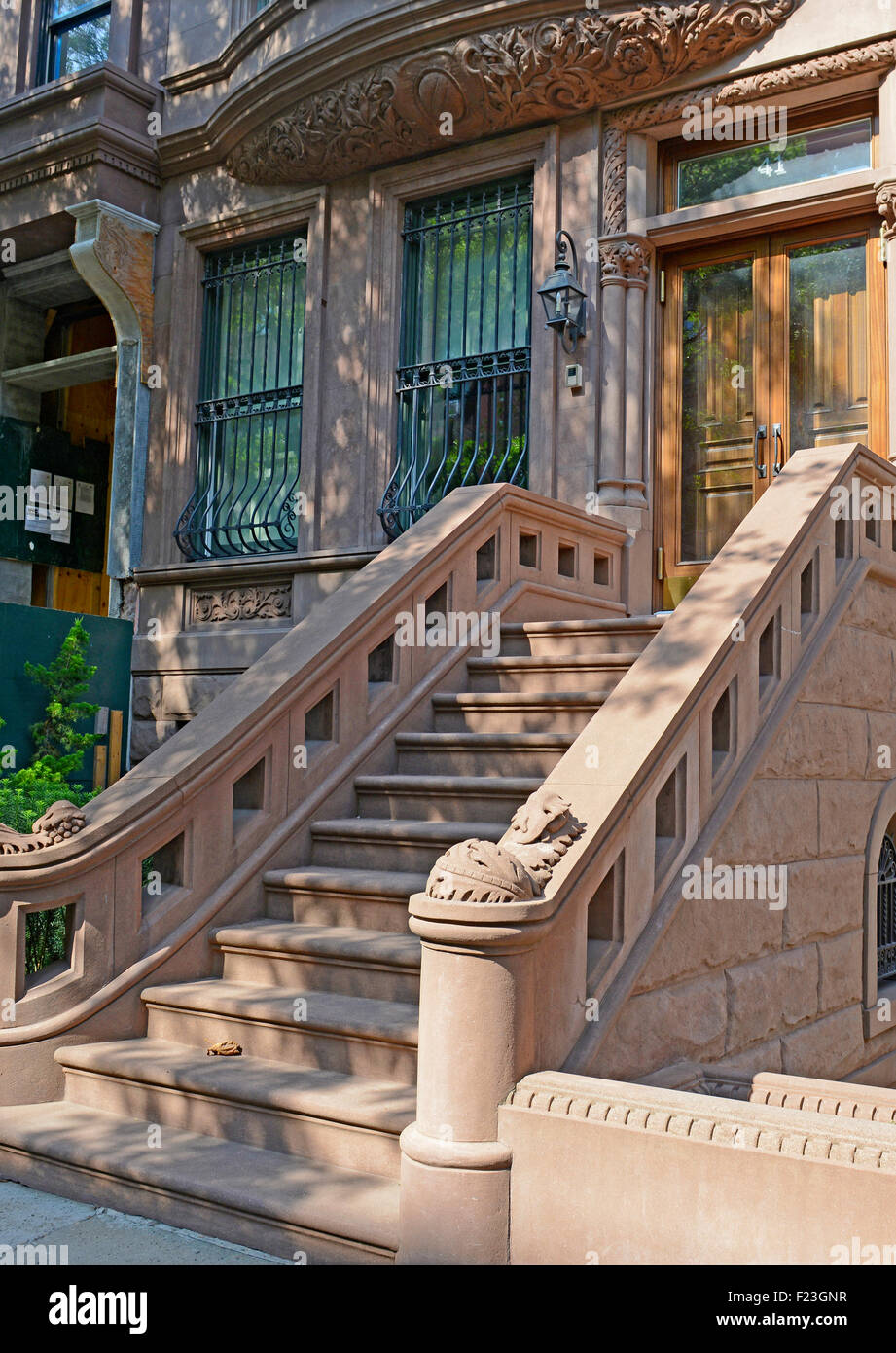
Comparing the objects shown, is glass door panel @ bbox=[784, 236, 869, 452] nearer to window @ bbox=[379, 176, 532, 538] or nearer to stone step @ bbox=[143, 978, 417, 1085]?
window @ bbox=[379, 176, 532, 538]

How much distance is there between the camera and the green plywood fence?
932 centimetres

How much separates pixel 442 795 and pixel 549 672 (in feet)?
3.73

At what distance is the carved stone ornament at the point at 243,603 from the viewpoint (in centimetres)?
1021

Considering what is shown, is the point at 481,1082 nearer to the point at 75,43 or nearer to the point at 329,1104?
the point at 329,1104

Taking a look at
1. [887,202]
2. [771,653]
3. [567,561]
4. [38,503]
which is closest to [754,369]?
[887,202]

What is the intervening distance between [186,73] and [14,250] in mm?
2426

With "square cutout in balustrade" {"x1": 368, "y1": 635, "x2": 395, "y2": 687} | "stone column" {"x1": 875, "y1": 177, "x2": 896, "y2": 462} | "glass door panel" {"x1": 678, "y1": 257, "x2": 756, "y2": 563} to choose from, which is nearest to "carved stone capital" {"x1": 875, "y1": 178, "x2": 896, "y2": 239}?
"stone column" {"x1": 875, "y1": 177, "x2": 896, "y2": 462}

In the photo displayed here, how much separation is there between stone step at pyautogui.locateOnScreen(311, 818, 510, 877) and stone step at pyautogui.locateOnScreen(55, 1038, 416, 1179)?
1164mm

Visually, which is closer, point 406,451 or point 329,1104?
point 329,1104

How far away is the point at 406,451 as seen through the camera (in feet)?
32.9

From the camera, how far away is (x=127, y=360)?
11.5 metres

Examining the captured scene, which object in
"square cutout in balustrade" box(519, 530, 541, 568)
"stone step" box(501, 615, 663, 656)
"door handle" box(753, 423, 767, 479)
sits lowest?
"stone step" box(501, 615, 663, 656)

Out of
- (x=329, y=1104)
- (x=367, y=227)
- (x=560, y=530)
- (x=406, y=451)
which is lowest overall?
(x=329, y=1104)
